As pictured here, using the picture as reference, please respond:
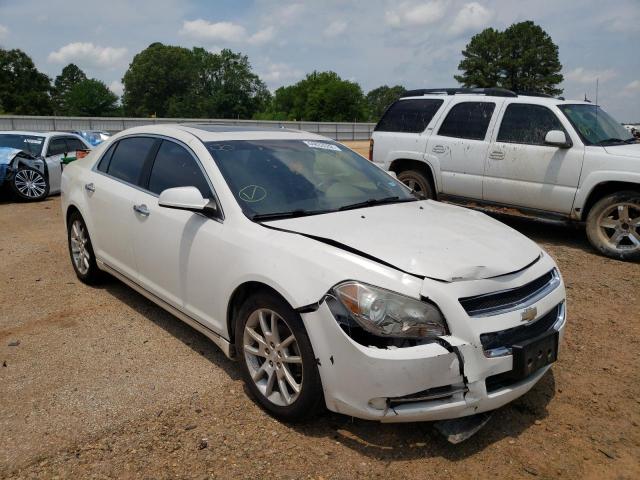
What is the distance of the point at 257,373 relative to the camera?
3.16 metres

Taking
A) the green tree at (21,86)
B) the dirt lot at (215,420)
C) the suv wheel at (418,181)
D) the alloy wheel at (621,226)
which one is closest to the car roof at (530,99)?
the suv wheel at (418,181)

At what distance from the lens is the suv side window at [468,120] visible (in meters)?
7.58

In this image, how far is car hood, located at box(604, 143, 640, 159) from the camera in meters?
6.34

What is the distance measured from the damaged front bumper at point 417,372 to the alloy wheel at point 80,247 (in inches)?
127

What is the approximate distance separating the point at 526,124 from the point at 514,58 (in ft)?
250

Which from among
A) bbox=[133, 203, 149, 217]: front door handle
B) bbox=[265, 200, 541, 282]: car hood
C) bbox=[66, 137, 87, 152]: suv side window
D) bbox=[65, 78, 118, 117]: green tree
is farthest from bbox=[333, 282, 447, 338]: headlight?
bbox=[65, 78, 118, 117]: green tree

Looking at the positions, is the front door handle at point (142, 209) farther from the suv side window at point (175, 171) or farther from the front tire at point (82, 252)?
the front tire at point (82, 252)

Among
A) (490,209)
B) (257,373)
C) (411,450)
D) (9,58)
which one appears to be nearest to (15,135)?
(490,209)

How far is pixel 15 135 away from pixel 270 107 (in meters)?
92.2

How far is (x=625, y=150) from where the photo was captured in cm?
643

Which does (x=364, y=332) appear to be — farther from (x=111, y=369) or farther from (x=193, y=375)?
(x=111, y=369)

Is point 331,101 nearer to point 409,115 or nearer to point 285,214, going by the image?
point 409,115

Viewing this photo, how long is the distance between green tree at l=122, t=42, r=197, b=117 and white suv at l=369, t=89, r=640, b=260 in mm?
92256

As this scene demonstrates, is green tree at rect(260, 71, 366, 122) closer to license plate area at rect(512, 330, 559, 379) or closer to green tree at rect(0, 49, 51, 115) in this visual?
green tree at rect(0, 49, 51, 115)
